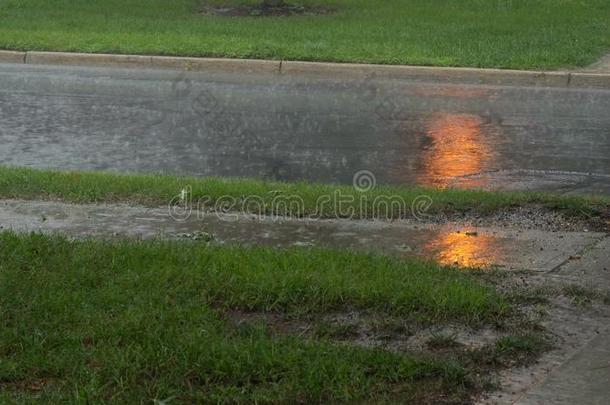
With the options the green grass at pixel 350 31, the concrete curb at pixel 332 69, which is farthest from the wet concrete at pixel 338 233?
the green grass at pixel 350 31

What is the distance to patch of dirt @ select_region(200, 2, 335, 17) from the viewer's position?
19.2 meters

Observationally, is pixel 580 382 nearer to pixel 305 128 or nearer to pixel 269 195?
pixel 269 195

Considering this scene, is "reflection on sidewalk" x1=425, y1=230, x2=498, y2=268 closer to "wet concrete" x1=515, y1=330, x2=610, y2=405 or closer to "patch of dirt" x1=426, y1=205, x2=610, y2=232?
"patch of dirt" x1=426, y1=205, x2=610, y2=232

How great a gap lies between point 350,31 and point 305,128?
5.96 m

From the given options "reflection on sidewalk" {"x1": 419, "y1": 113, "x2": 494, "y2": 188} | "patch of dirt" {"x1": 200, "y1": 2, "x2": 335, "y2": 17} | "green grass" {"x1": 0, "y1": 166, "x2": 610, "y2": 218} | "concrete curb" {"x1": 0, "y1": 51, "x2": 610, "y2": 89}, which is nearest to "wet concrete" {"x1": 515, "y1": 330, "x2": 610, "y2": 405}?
"green grass" {"x1": 0, "y1": 166, "x2": 610, "y2": 218}

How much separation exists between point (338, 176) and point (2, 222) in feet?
10.1

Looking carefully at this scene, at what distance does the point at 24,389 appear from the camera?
442cm

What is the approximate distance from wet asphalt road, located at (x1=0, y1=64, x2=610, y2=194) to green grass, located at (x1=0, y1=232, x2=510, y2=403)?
126 inches

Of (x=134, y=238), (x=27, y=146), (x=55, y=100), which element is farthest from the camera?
(x=55, y=100)

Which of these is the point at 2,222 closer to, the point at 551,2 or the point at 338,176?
the point at 338,176

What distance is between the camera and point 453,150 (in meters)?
10.2

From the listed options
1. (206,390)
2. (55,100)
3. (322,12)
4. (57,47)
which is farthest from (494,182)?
(322,12)

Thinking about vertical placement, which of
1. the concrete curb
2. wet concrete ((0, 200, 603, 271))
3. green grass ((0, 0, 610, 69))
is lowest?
wet concrete ((0, 200, 603, 271))

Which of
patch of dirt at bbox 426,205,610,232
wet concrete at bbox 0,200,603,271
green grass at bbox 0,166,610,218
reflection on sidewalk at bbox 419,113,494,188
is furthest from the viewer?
reflection on sidewalk at bbox 419,113,494,188
